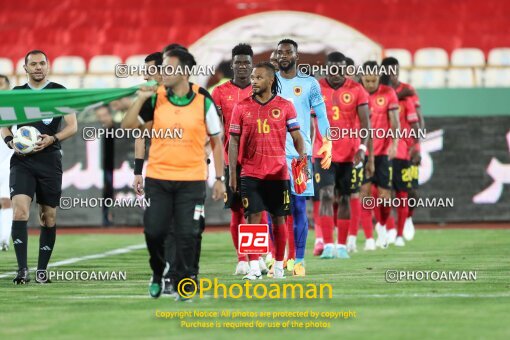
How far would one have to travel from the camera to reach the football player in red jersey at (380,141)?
59.3 feet

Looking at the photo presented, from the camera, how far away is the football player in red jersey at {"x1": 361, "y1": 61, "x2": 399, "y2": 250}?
59.3ft

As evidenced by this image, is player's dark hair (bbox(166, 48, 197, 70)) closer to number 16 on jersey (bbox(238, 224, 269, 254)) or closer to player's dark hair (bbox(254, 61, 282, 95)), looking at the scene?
player's dark hair (bbox(254, 61, 282, 95))

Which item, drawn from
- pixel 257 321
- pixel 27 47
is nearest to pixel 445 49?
pixel 27 47

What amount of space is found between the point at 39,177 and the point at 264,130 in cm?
239

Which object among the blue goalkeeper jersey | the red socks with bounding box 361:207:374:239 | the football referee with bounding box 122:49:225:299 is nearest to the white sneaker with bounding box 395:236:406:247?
the red socks with bounding box 361:207:374:239

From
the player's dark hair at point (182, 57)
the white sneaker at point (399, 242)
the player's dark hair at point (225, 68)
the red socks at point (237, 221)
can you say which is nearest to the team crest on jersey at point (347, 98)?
the red socks at point (237, 221)

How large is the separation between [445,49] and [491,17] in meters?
1.37

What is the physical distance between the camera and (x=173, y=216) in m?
10.3

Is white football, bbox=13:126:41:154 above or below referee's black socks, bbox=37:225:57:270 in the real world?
above

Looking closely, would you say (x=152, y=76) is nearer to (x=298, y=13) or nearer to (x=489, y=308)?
(x=489, y=308)

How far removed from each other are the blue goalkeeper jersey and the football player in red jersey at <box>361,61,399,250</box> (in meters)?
4.49

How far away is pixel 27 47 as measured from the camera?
30.0 m

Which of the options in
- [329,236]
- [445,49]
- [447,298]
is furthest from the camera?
[445,49]

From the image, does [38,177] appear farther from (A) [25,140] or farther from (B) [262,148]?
(B) [262,148]
